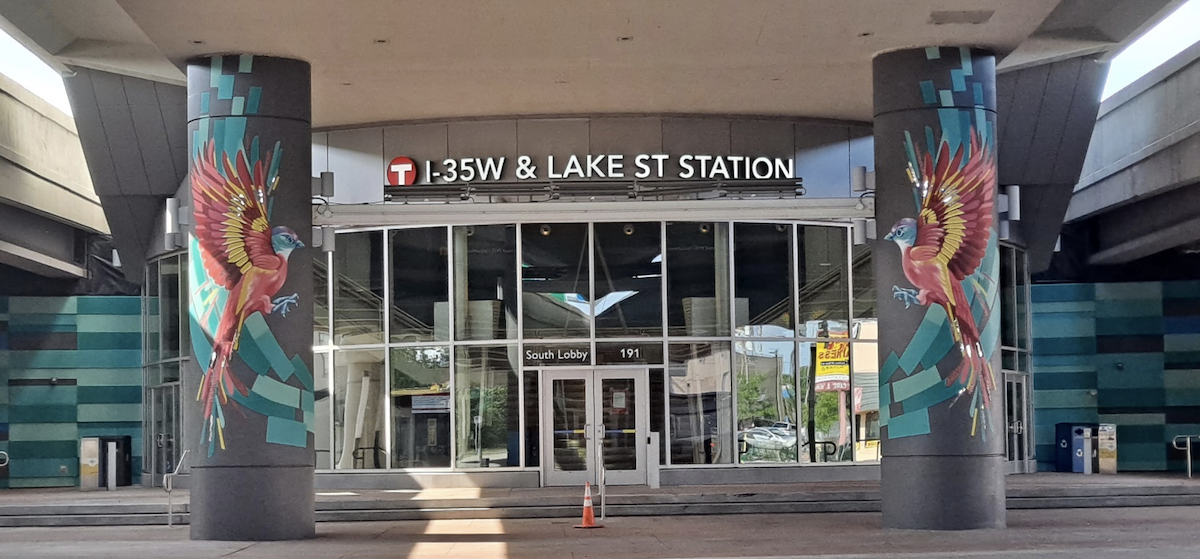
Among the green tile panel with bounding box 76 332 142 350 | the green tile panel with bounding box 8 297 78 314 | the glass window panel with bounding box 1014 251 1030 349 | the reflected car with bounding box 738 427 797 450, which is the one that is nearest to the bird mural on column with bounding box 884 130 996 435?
the reflected car with bounding box 738 427 797 450

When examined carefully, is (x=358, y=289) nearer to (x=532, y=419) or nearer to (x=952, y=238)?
(x=532, y=419)

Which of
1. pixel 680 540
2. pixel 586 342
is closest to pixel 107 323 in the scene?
pixel 586 342

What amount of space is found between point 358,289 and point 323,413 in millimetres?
2267

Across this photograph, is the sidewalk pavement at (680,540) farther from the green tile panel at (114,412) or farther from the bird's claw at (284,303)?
the green tile panel at (114,412)

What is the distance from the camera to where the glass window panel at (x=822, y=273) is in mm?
24500

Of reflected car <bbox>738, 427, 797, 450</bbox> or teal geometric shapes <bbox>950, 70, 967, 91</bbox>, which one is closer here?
teal geometric shapes <bbox>950, 70, 967, 91</bbox>

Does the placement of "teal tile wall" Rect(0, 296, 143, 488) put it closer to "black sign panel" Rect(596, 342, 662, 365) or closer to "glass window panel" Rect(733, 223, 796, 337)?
"black sign panel" Rect(596, 342, 662, 365)

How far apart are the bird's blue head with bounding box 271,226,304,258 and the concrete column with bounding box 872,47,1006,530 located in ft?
23.6

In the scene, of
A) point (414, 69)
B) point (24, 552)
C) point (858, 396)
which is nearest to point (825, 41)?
point (414, 69)

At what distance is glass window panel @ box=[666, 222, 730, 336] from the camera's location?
24062 millimetres

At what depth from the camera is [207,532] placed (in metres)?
16.4

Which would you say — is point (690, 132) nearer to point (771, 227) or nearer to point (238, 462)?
point (771, 227)

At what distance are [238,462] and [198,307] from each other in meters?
1.94

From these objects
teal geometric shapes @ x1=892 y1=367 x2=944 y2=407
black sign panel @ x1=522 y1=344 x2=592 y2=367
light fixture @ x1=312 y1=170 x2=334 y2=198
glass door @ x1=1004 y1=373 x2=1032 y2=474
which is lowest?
glass door @ x1=1004 y1=373 x2=1032 y2=474
